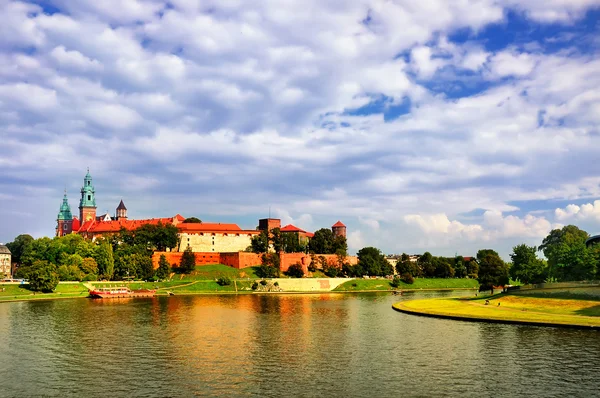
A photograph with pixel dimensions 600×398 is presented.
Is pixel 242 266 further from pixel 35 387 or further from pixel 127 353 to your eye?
pixel 35 387

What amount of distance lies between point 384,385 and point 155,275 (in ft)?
351

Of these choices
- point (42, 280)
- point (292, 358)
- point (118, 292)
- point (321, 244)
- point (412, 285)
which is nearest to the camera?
point (292, 358)

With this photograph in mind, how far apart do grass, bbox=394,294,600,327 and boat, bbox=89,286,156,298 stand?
57305 mm

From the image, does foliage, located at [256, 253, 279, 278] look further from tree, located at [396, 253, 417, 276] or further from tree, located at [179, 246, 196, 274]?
tree, located at [396, 253, 417, 276]

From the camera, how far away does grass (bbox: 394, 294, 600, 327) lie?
52331 mm

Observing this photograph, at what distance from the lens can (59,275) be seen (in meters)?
107

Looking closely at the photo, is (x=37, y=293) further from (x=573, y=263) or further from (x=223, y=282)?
(x=573, y=263)

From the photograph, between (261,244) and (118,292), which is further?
(261,244)

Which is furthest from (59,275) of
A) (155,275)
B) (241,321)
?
(241,321)

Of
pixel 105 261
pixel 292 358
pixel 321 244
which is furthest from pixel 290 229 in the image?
pixel 292 358

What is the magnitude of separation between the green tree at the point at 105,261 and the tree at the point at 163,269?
12.4m

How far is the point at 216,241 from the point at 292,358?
13862cm

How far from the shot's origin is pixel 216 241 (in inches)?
6786

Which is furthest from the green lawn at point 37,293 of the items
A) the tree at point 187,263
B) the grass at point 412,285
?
the grass at point 412,285
